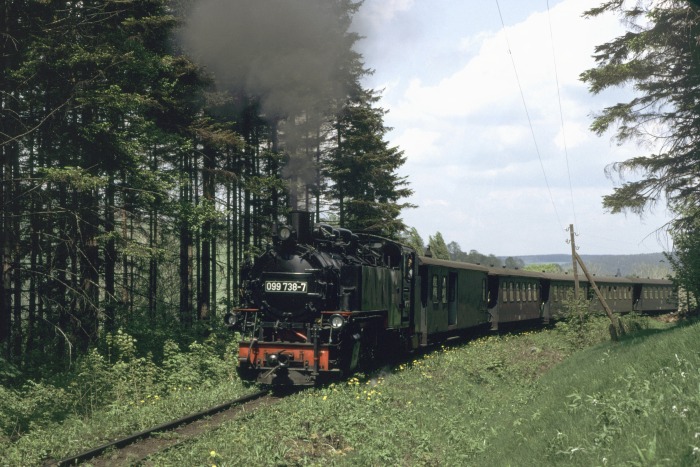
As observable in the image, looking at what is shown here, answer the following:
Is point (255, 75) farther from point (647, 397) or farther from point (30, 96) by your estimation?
point (647, 397)

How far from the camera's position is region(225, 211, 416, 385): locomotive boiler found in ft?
42.5

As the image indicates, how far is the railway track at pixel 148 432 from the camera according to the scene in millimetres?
8156

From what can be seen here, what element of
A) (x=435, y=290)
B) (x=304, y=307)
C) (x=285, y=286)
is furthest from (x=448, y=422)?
(x=435, y=290)

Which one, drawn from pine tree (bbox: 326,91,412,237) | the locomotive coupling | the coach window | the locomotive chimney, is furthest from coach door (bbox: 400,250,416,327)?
pine tree (bbox: 326,91,412,237)

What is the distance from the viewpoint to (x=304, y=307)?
13297 mm

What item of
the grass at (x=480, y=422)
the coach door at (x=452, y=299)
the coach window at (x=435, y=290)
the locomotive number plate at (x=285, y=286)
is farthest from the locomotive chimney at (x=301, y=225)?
the coach door at (x=452, y=299)

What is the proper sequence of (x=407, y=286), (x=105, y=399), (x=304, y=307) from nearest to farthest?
(x=105, y=399) < (x=304, y=307) < (x=407, y=286)

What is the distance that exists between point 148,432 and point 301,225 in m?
5.76

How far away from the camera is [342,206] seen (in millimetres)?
30781

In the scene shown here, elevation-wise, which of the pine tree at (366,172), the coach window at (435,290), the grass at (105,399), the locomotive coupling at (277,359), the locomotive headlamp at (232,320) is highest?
the pine tree at (366,172)

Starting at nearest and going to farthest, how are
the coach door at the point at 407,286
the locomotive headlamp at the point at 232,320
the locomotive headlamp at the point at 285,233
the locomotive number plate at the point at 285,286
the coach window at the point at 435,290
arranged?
the locomotive number plate at the point at 285,286, the locomotive headlamp at the point at 285,233, the locomotive headlamp at the point at 232,320, the coach door at the point at 407,286, the coach window at the point at 435,290

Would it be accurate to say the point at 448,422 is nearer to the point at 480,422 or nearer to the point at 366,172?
the point at 480,422

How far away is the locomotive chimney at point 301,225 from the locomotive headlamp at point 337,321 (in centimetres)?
189

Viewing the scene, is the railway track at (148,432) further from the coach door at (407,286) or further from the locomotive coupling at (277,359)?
the coach door at (407,286)
